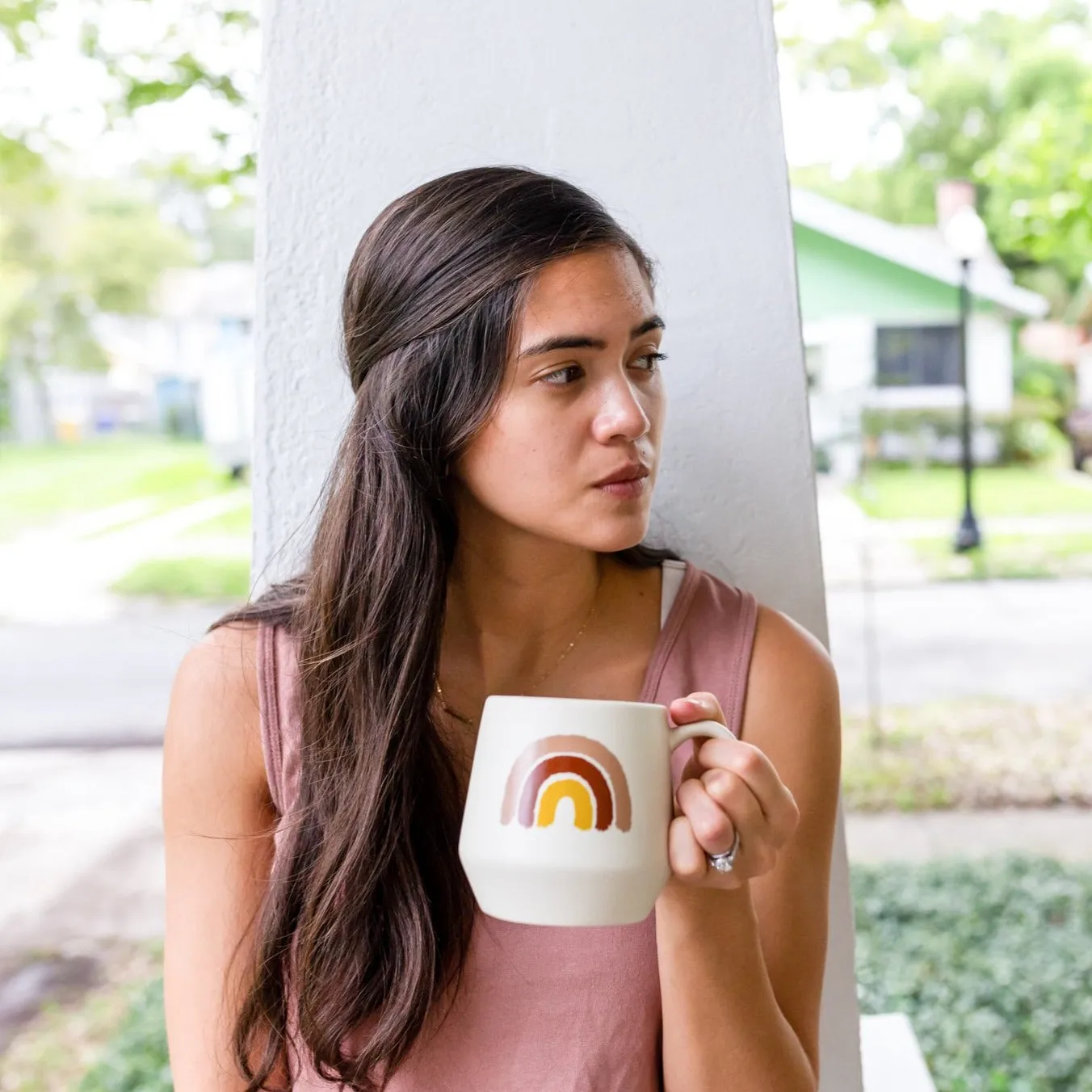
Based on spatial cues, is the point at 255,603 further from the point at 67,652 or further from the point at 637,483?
the point at 67,652

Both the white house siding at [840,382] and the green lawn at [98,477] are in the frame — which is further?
the green lawn at [98,477]

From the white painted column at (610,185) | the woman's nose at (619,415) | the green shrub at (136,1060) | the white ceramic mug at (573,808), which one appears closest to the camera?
the white ceramic mug at (573,808)

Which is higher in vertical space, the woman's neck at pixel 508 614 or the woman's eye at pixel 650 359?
the woman's eye at pixel 650 359

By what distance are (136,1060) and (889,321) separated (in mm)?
8194

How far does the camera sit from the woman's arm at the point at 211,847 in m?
1.15

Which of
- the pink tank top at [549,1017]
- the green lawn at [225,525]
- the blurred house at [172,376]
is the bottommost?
the pink tank top at [549,1017]

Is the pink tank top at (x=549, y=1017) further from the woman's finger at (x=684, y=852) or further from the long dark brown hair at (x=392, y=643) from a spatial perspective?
the woman's finger at (x=684, y=852)

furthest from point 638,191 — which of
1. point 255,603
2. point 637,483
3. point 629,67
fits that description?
point 255,603

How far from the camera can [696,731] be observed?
→ 0.85 metres

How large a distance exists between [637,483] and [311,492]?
0.51m

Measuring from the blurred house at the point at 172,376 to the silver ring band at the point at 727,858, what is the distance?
8484 mm

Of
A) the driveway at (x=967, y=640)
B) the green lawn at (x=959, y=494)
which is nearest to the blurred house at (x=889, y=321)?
the green lawn at (x=959, y=494)

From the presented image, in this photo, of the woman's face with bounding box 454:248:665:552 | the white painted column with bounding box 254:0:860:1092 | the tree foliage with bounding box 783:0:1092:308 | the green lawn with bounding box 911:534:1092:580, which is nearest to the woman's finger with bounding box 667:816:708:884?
the woman's face with bounding box 454:248:665:552

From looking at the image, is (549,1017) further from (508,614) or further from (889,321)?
(889,321)
